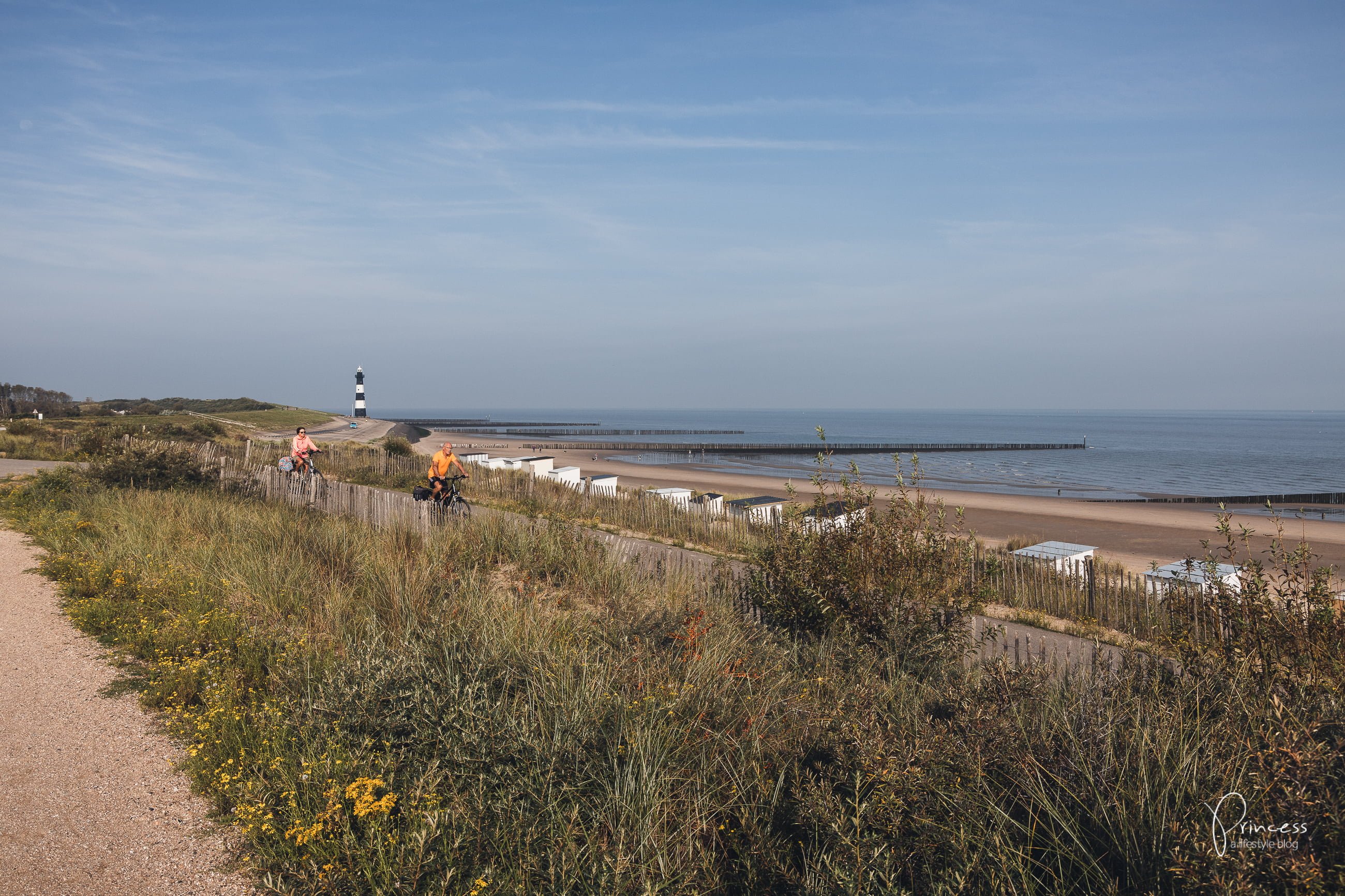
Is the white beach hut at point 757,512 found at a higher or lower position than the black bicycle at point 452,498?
lower

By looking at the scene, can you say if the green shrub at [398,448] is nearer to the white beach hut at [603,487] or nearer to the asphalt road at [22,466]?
the asphalt road at [22,466]

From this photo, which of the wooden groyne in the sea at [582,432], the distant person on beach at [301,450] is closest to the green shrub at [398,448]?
the distant person on beach at [301,450]

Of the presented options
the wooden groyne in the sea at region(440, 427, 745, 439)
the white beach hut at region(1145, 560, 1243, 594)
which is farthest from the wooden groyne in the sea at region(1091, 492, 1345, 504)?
the wooden groyne in the sea at region(440, 427, 745, 439)

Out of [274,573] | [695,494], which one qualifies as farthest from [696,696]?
[695,494]

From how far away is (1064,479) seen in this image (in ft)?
148

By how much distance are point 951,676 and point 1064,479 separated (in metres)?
45.0

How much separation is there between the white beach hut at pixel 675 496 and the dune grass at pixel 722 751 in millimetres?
9336

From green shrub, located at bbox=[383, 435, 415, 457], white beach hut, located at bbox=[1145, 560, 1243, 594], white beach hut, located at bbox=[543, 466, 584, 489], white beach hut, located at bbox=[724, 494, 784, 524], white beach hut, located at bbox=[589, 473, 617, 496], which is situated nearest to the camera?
white beach hut, located at bbox=[1145, 560, 1243, 594]

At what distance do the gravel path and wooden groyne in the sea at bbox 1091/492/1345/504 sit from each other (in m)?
33.9

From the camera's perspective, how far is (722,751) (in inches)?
155

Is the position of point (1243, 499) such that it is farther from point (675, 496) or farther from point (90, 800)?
point (90, 800)

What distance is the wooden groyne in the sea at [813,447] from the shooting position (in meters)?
73.9

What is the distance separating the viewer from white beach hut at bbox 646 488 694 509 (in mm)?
15820

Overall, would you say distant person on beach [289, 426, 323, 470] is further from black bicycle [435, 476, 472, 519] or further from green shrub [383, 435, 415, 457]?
green shrub [383, 435, 415, 457]
